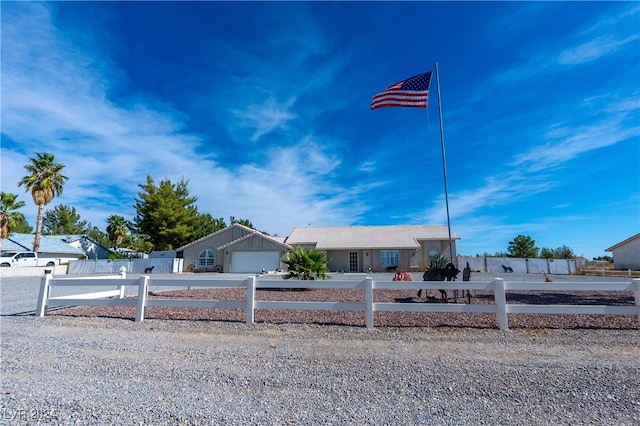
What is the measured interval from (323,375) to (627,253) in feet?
131

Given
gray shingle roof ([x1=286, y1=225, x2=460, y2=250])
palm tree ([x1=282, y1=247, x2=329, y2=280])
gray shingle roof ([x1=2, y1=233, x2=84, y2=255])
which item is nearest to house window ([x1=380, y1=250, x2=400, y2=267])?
gray shingle roof ([x1=286, y1=225, x2=460, y2=250])

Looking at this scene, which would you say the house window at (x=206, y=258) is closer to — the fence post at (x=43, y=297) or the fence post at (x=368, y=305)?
the fence post at (x=43, y=297)

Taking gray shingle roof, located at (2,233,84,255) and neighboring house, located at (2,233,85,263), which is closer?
gray shingle roof, located at (2,233,84,255)

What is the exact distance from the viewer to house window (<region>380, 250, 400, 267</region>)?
1217 inches

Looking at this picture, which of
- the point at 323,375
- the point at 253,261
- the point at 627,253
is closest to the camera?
the point at 323,375

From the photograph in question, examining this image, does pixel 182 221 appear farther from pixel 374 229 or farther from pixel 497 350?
pixel 497 350

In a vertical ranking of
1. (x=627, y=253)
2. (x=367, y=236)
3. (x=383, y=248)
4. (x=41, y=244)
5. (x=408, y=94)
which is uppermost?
(x=408, y=94)

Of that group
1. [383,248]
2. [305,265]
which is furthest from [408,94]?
[383,248]

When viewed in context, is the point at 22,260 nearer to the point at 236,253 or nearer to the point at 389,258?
the point at 236,253

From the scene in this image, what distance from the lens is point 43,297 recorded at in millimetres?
7664

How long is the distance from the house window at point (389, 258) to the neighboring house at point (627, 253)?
21.1m

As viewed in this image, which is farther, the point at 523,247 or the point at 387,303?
the point at 523,247

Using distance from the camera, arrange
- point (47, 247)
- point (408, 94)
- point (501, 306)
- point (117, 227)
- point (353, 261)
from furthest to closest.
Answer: point (117, 227), point (47, 247), point (353, 261), point (408, 94), point (501, 306)

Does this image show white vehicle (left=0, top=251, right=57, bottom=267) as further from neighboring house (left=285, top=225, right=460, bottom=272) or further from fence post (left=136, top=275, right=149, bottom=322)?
fence post (left=136, top=275, right=149, bottom=322)
